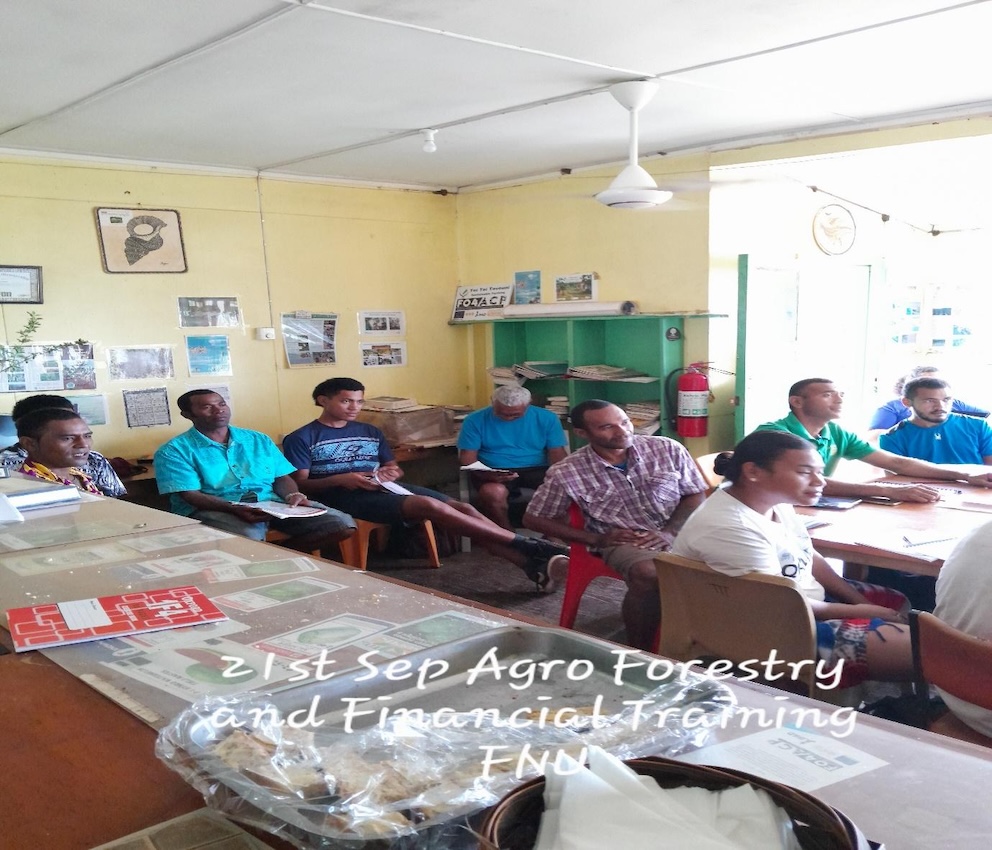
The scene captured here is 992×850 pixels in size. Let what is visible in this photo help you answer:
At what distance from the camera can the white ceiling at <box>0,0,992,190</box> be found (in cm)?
259

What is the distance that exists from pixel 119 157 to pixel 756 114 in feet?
11.2

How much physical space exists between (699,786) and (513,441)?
13.7 ft

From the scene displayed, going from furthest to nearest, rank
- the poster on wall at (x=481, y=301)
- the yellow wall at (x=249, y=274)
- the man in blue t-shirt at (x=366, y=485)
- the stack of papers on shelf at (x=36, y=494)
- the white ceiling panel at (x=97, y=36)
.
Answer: the poster on wall at (x=481, y=301) → the yellow wall at (x=249, y=274) → the man in blue t-shirt at (x=366, y=485) → the stack of papers on shelf at (x=36, y=494) → the white ceiling panel at (x=97, y=36)

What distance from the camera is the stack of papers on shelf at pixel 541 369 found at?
5.63 meters

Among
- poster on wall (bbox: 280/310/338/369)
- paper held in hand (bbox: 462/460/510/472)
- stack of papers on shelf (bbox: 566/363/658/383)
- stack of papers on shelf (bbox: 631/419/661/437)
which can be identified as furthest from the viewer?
poster on wall (bbox: 280/310/338/369)

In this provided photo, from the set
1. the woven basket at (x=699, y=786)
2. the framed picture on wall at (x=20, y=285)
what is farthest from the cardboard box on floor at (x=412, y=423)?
the woven basket at (x=699, y=786)

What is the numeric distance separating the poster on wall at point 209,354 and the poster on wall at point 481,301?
173cm

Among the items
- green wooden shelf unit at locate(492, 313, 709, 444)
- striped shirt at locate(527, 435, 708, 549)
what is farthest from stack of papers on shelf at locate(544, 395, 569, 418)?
striped shirt at locate(527, 435, 708, 549)

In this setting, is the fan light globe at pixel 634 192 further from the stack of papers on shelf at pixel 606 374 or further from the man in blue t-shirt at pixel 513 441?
the stack of papers on shelf at pixel 606 374

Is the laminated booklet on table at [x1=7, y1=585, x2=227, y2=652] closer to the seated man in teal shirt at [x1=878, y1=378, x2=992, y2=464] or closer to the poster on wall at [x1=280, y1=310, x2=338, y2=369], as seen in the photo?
the seated man in teal shirt at [x1=878, y1=378, x2=992, y2=464]

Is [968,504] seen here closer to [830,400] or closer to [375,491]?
[830,400]

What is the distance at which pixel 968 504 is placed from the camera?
3.09m

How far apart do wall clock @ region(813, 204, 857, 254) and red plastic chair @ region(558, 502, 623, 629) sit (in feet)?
10.6

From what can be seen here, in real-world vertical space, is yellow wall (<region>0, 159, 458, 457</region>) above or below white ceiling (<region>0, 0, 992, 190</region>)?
below
